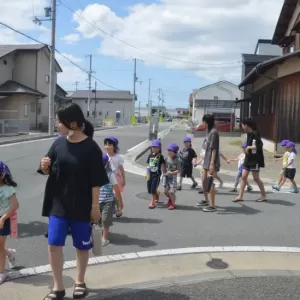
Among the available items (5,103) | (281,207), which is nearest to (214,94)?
(5,103)

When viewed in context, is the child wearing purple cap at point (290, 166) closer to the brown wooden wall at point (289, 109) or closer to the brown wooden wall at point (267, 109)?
the brown wooden wall at point (289, 109)

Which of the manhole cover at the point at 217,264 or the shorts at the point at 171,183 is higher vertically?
the shorts at the point at 171,183

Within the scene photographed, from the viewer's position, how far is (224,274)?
446cm

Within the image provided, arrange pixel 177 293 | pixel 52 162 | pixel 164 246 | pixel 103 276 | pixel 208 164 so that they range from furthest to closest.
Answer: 1. pixel 208 164
2. pixel 164 246
3. pixel 103 276
4. pixel 177 293
5. pixel 52 162

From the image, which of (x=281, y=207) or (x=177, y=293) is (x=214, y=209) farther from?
(x=177, y=293)

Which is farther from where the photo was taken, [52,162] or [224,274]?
[224,274]

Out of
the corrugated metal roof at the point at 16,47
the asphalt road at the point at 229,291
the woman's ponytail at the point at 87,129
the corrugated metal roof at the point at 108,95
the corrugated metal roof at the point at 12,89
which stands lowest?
the asphalt road at the point at 229,291

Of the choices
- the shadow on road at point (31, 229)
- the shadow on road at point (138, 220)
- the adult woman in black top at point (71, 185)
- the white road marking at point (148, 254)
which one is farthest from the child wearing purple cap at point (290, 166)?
the adult woman in black top at point (71, 185)

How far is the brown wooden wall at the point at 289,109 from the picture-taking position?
54.6 ft

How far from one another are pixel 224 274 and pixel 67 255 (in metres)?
1.89

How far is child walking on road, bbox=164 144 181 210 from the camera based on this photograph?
7496 mm

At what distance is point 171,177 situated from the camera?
7512 mm

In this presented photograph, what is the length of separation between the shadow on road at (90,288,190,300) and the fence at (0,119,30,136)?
25.3 metres

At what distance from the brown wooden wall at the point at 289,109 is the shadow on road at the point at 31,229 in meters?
13.0
